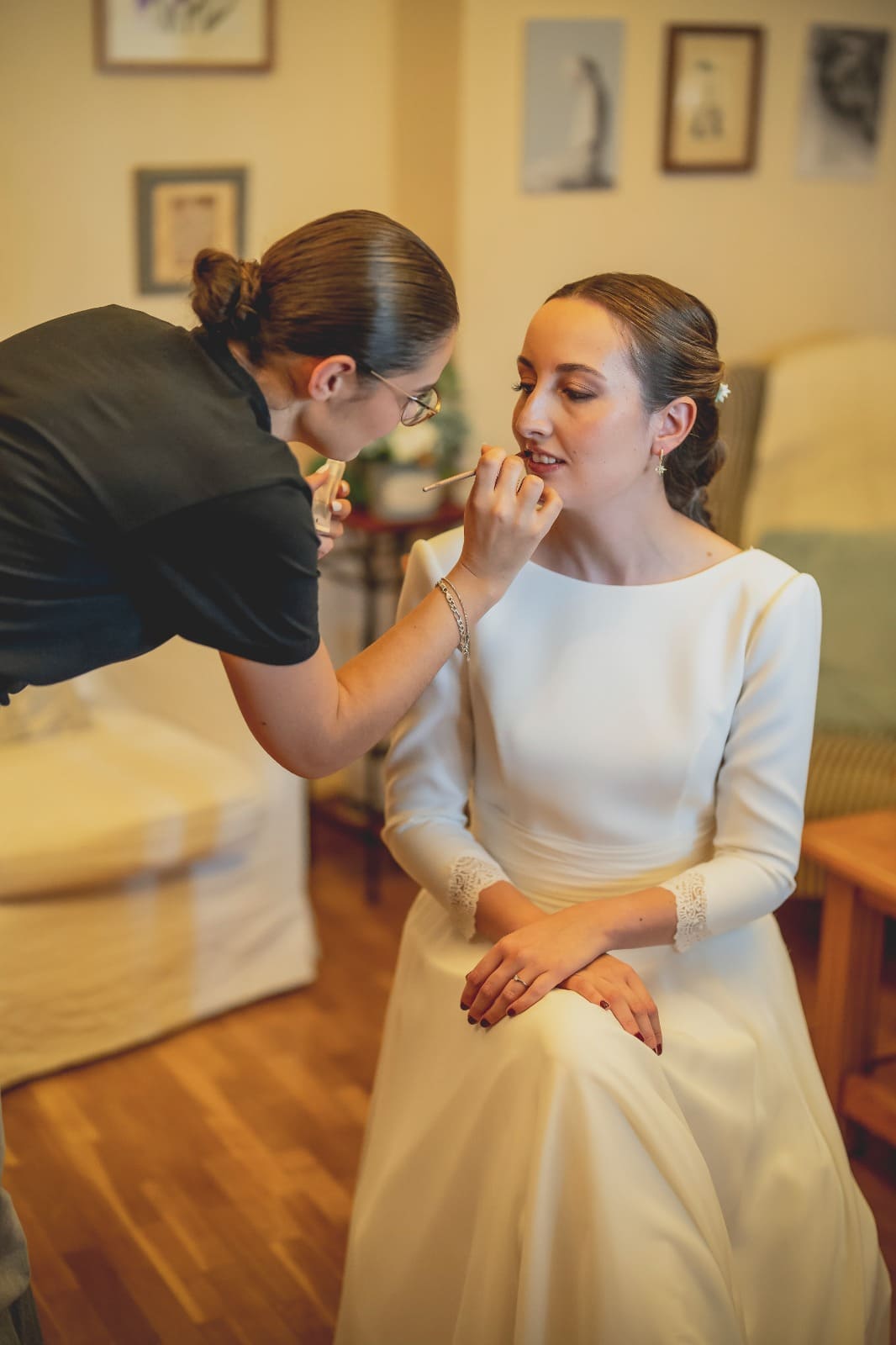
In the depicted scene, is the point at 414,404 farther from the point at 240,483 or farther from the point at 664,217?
the point at 664,217

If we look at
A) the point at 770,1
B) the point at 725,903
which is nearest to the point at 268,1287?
the point at 725,903

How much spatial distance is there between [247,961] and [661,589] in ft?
4.23

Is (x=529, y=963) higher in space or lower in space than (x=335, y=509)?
lower

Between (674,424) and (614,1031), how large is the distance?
667 millimetres

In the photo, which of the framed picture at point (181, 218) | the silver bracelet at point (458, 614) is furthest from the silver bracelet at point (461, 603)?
the framed picture at point (181, 218)

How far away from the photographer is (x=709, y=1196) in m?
1.33

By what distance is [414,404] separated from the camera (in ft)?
4.27

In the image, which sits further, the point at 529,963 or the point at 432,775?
the point at 432,775

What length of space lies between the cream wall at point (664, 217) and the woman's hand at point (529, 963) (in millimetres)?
1904

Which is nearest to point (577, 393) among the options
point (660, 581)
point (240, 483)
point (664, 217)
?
point (660, 581)

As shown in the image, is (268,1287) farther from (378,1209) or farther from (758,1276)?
(758,1276)

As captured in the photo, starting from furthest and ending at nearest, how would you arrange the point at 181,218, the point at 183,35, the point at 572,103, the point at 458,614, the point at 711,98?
the point at 711,98 → the point at 572,103 → the point at 181,218 → the point at 183,35 → the point at 458,614

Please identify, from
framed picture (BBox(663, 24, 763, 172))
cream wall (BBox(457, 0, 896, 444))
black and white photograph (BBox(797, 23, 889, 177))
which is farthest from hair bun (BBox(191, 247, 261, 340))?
black and white photograph (BBox(797, 23, 889, 177))

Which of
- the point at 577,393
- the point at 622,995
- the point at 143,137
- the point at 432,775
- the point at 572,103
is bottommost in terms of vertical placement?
the point at 622,995
